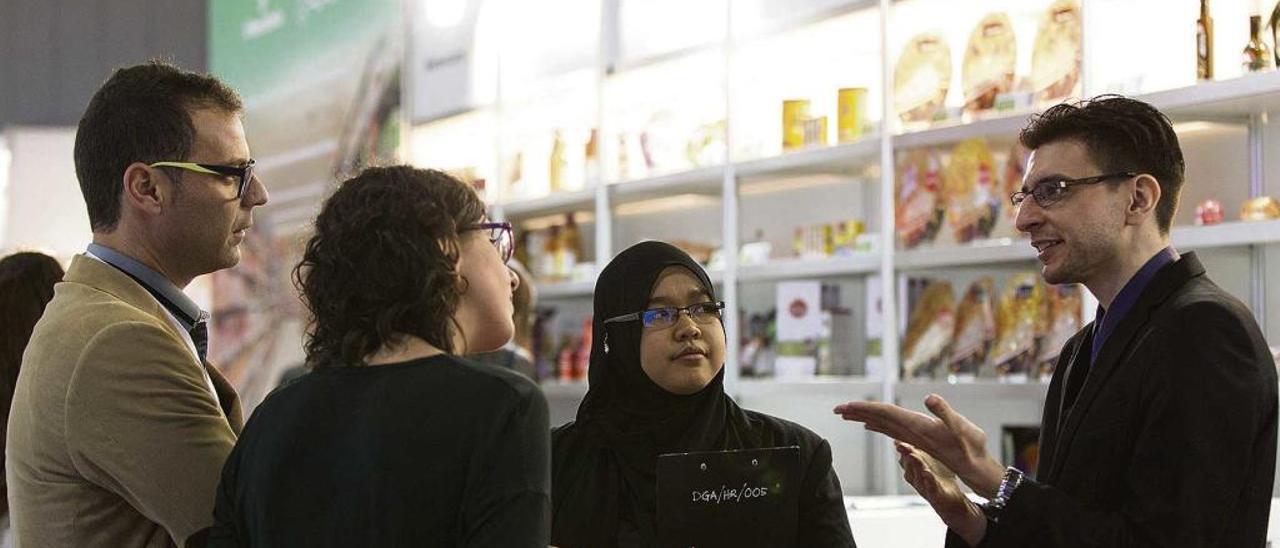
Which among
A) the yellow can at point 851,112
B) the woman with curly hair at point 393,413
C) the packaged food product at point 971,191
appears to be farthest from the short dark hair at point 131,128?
the yellow can at point 851,112

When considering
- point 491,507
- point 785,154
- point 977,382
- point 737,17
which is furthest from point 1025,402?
point 491,507

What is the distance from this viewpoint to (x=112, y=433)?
186 centimetres

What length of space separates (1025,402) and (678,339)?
251 cm

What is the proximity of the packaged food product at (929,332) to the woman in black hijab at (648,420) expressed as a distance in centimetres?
217

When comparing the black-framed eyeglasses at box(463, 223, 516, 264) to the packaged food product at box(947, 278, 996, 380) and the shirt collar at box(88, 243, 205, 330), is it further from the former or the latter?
the packaged food product at box(947, 278, 996, 380)

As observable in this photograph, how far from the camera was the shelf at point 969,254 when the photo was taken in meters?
4.19

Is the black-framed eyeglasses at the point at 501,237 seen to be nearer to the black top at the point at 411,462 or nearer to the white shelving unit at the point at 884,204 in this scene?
the black top at the point at 411,462

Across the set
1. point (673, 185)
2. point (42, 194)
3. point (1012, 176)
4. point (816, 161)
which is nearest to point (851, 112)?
point (816, 161)

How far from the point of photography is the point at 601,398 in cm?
250

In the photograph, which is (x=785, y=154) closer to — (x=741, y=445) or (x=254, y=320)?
(x=741, y=445)

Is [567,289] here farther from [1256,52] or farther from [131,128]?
[131,128]

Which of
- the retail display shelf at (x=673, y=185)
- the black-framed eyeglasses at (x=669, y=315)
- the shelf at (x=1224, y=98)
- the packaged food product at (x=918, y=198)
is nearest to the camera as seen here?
the black-framed eyeglasses at (x=669, y=315)

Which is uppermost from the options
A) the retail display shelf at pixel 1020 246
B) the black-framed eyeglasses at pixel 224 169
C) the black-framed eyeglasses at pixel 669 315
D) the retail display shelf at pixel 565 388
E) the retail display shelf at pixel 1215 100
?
the retail display shelf at pixel 1215 100

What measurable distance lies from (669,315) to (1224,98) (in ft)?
6.40
